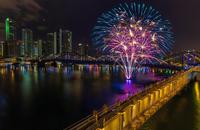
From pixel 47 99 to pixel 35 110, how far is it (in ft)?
26.5

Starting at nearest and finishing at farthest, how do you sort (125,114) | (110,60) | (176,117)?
(125,114)
(176,117)
(110,60)

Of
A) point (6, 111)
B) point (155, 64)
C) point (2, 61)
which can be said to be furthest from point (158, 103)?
point (2, 61)

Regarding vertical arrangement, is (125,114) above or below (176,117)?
above

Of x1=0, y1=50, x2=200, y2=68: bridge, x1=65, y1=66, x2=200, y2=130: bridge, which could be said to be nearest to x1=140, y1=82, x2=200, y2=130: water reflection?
x1=65, y1=66, x2=200, y2=130: bridge

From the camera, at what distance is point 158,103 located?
19.7 m

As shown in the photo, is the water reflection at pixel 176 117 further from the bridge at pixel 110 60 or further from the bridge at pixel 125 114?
the bridge at pixel 110 60

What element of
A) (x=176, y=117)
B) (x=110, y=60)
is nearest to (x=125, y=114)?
(x=176, y=117)

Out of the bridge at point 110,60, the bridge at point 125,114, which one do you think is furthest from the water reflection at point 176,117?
the bridge at point 110,60

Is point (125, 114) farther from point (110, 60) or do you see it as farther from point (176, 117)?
point (110, 60)

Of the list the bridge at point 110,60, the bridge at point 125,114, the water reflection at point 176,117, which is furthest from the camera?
the bridge at point 110,60

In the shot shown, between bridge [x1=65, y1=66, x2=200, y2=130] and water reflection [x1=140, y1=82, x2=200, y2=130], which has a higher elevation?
bridge [x1=65, y1=66, x2=200, y2=130]

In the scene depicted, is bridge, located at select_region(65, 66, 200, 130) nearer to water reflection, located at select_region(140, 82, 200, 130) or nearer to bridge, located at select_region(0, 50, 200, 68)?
water reflection, located at select_region(140, 82, 200, 130)

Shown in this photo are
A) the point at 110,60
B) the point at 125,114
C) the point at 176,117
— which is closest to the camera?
the point at 125,114

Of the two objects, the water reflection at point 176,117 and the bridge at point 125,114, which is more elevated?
the bridge at point 125,114
